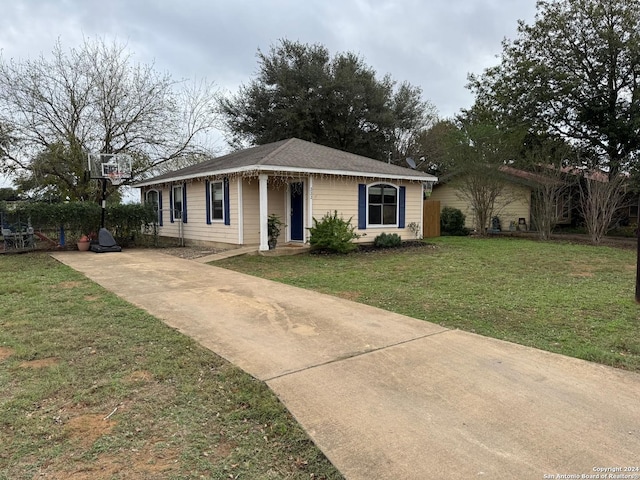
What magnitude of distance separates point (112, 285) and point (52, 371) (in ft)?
12.2

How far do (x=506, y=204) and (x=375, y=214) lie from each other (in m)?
8.64

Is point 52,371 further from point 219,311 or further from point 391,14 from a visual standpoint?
point 391,14

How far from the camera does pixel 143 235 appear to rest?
14.2 meters

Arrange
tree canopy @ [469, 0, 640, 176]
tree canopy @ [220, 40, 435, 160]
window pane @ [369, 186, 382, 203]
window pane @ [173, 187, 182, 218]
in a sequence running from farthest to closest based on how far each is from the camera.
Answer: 1. tree canopy @ [220, 40, 435, 160]
2. tree canopy @ [469, 0, 640, 176]
3. window pane @ [173, 187, 182, 218]
4. window pane @ [369, 186, 382, 203]

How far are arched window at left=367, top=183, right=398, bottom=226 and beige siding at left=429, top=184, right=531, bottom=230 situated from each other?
247 inches

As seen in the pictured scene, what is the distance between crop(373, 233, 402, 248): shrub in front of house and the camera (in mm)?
13078

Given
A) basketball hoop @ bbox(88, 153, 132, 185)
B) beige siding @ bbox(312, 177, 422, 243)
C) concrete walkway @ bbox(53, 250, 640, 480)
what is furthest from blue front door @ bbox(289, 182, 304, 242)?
concrete walkway @ bbox(53, 250, 640, 480)

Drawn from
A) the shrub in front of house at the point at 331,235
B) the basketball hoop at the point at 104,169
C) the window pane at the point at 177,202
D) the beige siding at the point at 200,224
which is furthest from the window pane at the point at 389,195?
the basketball hoop at the point at 104,169

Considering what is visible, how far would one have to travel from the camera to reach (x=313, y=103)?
72.2 feet

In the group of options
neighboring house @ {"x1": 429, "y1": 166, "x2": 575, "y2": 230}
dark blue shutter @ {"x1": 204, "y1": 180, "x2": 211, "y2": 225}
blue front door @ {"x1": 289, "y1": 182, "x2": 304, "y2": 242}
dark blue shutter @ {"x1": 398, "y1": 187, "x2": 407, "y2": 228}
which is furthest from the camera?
neighboring house @ {"x1": 429, "y1": 166, "x2": 575, "y2": 230}

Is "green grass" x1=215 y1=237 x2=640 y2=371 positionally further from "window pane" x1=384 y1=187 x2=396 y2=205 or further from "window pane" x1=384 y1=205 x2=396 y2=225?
"window pane" x1=384 y1=187 x2=396 y2=205

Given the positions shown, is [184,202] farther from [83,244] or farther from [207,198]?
[83,244]

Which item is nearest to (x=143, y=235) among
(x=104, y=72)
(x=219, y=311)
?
(x=104, y=72)

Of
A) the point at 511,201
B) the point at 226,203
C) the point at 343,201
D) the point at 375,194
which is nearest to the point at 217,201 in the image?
the point at 226,203
